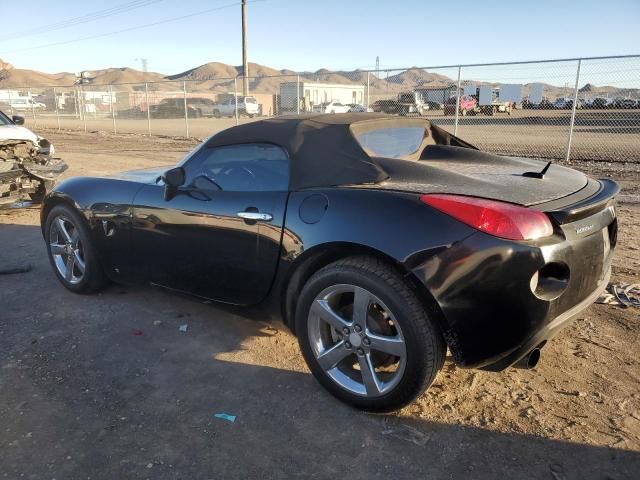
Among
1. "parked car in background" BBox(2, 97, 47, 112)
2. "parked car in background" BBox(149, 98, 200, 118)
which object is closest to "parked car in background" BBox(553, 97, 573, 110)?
"parked car in background" BBox(149, 98, 200, 118)

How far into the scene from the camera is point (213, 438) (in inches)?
99.3

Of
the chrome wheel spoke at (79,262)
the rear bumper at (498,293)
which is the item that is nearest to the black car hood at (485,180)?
the rear bumper at (498,293)

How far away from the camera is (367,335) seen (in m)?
2.61

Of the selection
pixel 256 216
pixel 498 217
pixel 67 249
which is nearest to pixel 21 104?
pixel 67 249

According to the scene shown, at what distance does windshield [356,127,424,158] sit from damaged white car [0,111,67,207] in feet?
19.7

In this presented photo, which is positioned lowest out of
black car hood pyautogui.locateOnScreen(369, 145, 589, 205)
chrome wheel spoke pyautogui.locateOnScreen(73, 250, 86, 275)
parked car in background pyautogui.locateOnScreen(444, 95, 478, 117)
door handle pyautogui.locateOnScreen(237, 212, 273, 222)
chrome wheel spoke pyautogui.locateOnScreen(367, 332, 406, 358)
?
chrome wheel spoke pyautogui.locateOnScreen(73, 250, 86, 275)

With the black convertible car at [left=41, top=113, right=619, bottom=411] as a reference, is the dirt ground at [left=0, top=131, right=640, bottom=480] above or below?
below

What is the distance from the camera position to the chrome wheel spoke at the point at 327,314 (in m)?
2.67

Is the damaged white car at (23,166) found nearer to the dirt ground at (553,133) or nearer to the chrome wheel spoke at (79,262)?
the chrome wheel spoke at (79,262)

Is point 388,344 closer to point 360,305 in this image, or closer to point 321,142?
point 360,305

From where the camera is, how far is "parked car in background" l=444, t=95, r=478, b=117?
44.4 ft

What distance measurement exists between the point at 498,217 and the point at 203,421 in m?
1.77

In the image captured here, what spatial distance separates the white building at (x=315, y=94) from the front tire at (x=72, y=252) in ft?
59.4

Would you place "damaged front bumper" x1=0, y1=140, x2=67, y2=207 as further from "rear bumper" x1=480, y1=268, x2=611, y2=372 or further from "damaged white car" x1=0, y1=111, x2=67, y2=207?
"rear bumper" x1=480, y1=268, x2=611, y2=372
